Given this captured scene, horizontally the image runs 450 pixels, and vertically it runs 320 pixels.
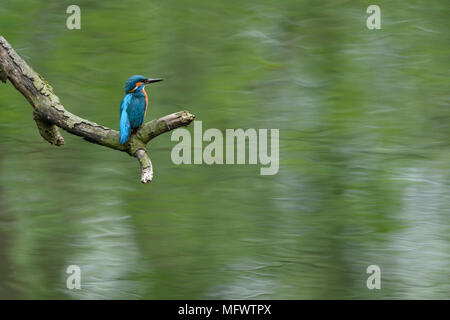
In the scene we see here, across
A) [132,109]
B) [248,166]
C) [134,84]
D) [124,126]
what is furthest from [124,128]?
[248,166]

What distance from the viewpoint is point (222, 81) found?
3.20 metres

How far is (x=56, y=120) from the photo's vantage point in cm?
236

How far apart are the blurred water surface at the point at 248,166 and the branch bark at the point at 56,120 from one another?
75 centimetres

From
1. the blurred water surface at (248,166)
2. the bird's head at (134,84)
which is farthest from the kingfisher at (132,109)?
the blurred water surface at (248,166)

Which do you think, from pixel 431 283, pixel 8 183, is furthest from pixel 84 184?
pixel 431 283

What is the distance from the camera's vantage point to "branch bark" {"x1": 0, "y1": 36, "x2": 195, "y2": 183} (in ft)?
7.38

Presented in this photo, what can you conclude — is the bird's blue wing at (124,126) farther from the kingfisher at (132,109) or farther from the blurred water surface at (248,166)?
the blurred water surface at (248,166)

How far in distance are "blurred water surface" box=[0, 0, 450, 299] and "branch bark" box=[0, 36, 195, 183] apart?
0.75 metres

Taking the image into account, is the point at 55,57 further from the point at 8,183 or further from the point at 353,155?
the point at 353,155

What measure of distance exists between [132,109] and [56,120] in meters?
0.29

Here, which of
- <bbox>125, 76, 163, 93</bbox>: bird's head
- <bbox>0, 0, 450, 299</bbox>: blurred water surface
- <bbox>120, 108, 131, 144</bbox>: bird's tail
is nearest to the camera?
<bbox>120, 108, 131, 144</bbox>: bird's tail

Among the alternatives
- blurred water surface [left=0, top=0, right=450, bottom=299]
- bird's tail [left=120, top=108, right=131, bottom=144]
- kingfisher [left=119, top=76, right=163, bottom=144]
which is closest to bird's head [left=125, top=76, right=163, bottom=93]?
kingfisher [left=119, top=76, right=163, bottom=144]

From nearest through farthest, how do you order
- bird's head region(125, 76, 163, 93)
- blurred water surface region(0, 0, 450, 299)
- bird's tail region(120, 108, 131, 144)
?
bird's tail region(120, 108, 131, 144) < bird's head region(125, 76, 163, 93) < blurred water surface region(0, 0, 450, 299)

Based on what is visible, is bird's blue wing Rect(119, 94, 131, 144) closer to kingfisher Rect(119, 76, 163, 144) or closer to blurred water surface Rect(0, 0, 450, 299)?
kingfisher Rect(119, 76, 163, 144)
